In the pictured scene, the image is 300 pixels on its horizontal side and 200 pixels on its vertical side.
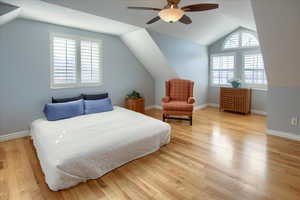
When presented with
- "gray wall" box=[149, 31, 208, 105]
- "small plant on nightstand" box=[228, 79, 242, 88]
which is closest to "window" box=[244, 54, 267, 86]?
"small plant on nightstand" box=[228, 79, 242, 88]

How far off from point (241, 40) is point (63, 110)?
5413mm

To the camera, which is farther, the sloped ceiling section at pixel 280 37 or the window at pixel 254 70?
the window at pixel 254 70

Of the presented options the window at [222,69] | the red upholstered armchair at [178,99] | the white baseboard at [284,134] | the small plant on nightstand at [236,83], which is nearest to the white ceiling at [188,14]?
the window at [222,69]

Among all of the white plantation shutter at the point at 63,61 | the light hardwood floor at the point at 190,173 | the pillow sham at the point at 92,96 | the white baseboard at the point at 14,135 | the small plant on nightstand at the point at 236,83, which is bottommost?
the light hardwood floor at the point at 190,173

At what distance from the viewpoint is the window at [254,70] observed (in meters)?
4.96

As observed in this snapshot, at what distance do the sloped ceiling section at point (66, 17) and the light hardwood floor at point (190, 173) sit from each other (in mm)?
2288

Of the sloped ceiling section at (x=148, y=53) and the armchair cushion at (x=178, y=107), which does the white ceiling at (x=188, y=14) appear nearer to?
the sloped ceiling section at (x=148, y=53)

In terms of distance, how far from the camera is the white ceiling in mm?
2799

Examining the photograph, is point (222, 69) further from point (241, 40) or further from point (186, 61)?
point (186, 61)

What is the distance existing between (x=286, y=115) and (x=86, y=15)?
4217mm

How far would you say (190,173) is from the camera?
6.89 ft

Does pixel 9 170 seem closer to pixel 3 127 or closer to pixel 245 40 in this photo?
pixel 3 127

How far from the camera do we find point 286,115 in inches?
127

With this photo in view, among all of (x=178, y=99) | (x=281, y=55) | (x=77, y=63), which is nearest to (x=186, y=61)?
(x=178, y=99)
